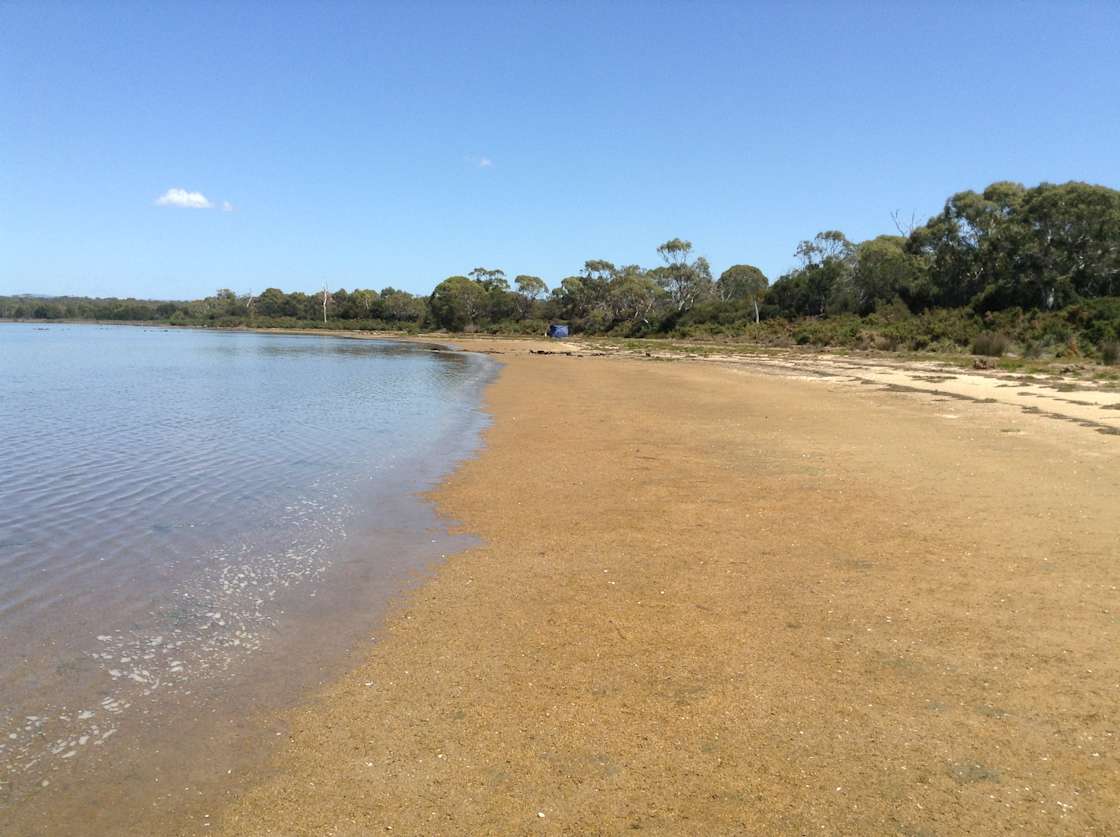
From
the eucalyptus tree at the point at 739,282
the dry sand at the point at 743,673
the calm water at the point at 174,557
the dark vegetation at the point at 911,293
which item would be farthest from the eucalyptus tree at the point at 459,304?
the dry sand at the point at 743,673

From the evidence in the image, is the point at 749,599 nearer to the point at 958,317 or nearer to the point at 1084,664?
the point at 1084,664

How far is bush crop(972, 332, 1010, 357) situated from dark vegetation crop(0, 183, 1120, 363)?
2.4 inches

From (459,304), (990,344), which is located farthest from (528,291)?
(990,344)

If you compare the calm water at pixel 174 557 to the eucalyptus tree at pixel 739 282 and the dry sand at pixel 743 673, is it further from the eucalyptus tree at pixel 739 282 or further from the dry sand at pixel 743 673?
the eucalyptus tree at pixel 739 282

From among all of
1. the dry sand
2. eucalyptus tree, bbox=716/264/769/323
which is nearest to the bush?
the dry sand

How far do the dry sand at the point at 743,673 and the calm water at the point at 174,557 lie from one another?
2.51 ft

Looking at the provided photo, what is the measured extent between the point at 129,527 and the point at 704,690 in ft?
22.1

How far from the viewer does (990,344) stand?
114ft

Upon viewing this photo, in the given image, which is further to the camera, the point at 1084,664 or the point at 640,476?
the point at 640,476

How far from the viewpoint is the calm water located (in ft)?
14.3

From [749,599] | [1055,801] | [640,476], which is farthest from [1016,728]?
[640,476]

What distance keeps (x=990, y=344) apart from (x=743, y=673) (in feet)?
119

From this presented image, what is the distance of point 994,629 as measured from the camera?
16.6ft

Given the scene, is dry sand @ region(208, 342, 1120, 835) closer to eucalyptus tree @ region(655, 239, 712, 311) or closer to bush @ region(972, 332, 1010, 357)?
bush @ region(972, 332, 1010, 357)
